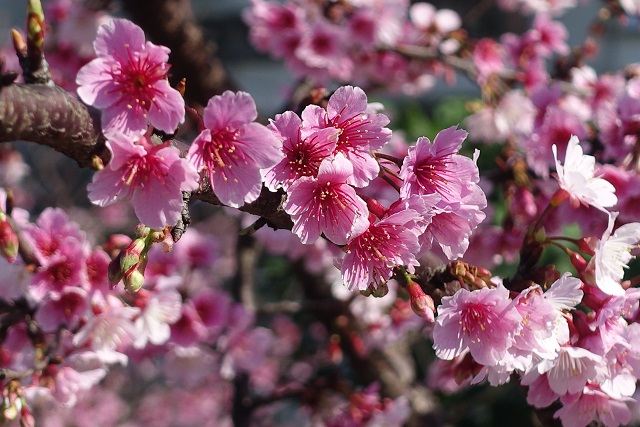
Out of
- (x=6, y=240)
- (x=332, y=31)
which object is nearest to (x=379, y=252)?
(x=6, y=240)

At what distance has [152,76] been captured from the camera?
2.48 ft

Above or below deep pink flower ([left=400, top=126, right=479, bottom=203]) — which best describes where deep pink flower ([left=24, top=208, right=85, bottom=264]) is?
below

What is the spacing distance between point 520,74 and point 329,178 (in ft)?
4.61

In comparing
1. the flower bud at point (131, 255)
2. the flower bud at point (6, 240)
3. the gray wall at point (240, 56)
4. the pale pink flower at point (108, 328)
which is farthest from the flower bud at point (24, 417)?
the gray wall at point (240, 56)

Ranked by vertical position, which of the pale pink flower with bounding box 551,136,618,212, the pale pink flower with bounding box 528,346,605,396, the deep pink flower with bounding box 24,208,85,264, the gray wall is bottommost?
the gray wall

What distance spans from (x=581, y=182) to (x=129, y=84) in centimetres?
58

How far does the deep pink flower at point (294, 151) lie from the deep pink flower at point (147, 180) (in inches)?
3.9

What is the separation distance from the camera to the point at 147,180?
2.41 ft

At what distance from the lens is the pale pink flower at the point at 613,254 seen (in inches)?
32.5

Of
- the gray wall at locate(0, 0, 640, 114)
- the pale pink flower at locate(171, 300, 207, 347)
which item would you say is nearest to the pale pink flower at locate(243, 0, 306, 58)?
the pale pink flower at locate(171, 300, 207, 347)

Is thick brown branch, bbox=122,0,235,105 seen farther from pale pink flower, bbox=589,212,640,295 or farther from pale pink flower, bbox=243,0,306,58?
pale pink flower, bbox=589,212,640,295

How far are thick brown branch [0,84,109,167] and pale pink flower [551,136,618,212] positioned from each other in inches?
22.8

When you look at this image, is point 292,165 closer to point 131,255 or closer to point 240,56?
point 131,255

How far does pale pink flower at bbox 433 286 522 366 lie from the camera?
793 mm
